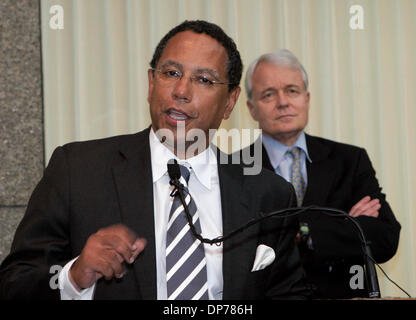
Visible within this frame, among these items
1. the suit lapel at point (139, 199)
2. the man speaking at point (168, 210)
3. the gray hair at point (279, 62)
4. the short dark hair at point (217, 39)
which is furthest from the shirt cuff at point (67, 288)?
the gray hair at point (279, 62)

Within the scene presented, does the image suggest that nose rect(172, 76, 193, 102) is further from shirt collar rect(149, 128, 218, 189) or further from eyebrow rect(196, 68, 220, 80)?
shirt collar rect(149, 128, 218, 189)

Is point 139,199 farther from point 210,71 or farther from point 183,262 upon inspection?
point 210,71

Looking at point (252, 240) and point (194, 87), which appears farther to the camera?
point (194, 87)

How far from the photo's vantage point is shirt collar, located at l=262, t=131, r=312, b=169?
10.2ft

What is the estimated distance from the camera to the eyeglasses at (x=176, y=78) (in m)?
2.15

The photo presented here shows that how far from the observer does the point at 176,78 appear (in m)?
2.16

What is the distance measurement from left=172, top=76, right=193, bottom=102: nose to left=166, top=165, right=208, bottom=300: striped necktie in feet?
1.15

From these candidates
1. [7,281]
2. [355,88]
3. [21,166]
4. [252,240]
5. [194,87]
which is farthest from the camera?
[355,88]

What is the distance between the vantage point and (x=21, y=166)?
3.45 metres

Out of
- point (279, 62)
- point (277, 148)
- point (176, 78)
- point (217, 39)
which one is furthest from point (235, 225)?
point (279, 62)
